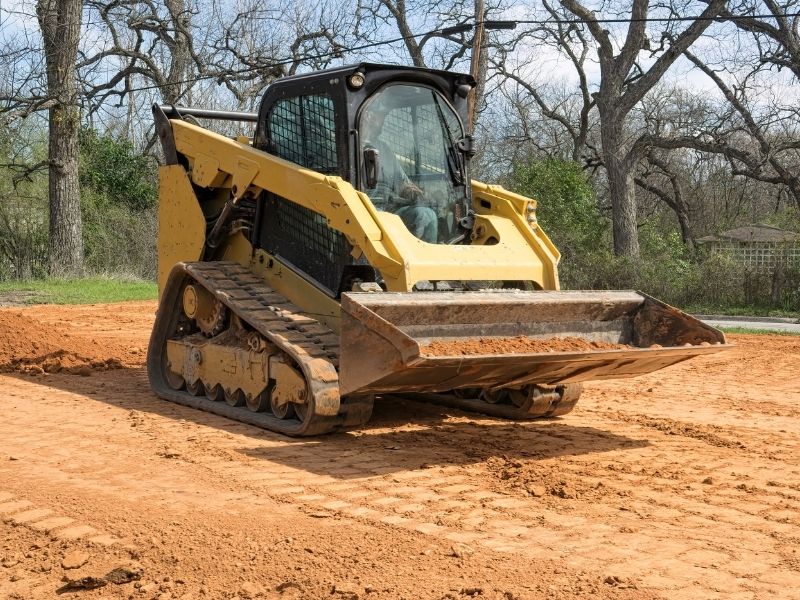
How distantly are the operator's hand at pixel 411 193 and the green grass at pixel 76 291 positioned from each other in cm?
1295

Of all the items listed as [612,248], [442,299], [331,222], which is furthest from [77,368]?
[612,248]

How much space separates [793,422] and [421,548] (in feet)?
16.6

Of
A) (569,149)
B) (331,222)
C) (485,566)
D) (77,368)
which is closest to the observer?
(485,566)

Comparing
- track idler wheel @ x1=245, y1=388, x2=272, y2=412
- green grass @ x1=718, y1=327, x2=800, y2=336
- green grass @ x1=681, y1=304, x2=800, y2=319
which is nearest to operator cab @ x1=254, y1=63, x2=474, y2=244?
track idler wheel @ x1=245, y1=388, x2=272, y2=412

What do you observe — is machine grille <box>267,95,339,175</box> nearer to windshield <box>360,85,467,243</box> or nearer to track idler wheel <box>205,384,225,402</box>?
windshield <box>360,85,467,243</box>

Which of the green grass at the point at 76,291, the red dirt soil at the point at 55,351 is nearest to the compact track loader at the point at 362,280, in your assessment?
the red dirt soil at the point at 55,351

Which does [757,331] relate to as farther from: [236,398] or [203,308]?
[236,398]

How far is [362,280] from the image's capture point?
309 inches

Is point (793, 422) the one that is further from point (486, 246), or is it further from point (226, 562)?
point (226, 562)

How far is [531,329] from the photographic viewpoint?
23.6 ft

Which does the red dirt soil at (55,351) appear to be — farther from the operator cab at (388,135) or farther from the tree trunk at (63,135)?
the tree trunk at (63,135)

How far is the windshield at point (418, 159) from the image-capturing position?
7.98m

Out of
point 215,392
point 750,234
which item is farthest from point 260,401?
point 750,234

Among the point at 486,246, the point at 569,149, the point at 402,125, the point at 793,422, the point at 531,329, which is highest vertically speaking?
the point at 569,149
